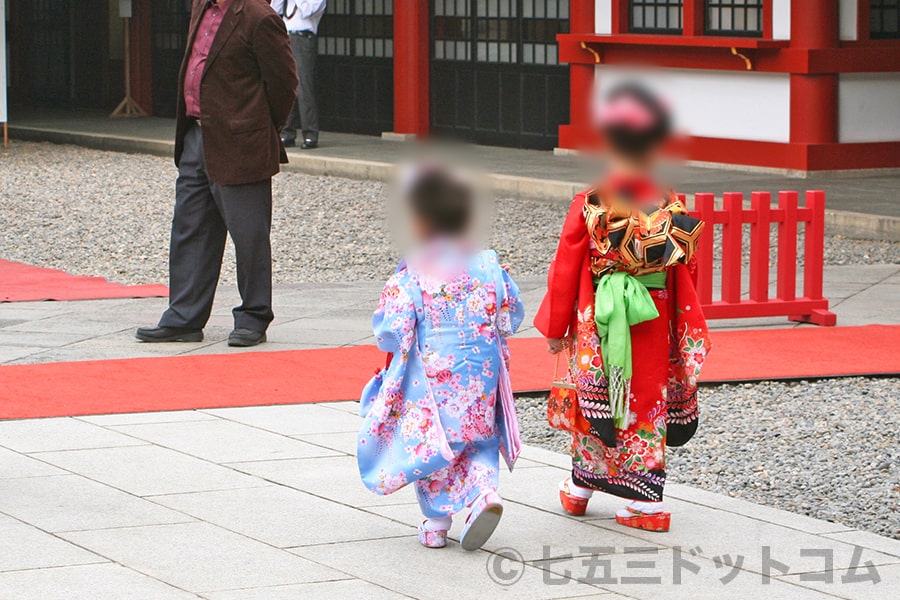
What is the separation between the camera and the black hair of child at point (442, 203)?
4.69 meters

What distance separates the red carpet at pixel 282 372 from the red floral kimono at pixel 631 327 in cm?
200

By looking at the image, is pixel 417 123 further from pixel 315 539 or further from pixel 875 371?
pixel 315 539

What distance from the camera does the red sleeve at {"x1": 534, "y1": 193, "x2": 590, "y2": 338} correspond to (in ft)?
16.4

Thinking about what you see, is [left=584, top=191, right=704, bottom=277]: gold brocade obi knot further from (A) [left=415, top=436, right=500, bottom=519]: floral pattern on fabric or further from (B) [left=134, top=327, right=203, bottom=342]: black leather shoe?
(B) [left=134, top=327, right=203, bottom=342]: black leather shoe

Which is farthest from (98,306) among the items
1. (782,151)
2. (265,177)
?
(782,151)

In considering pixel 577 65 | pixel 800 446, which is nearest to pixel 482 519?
pixel 800 446

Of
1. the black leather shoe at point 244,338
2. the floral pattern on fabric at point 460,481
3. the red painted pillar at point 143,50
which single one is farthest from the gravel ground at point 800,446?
the red painted pillar at point 143,50

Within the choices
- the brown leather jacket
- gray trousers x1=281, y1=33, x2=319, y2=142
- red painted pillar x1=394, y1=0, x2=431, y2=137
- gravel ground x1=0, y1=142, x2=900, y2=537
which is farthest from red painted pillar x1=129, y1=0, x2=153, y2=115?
the brown leather jacket

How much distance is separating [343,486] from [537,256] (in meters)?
6.01

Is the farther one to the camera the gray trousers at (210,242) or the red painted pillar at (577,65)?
the red painted pillar at (577,65)

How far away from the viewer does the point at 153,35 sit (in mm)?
23469

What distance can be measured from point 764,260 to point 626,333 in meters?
3.94

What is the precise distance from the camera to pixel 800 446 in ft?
20.3

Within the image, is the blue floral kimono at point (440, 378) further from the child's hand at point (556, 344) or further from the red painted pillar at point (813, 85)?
the red painted pillar at point (813, 85)
